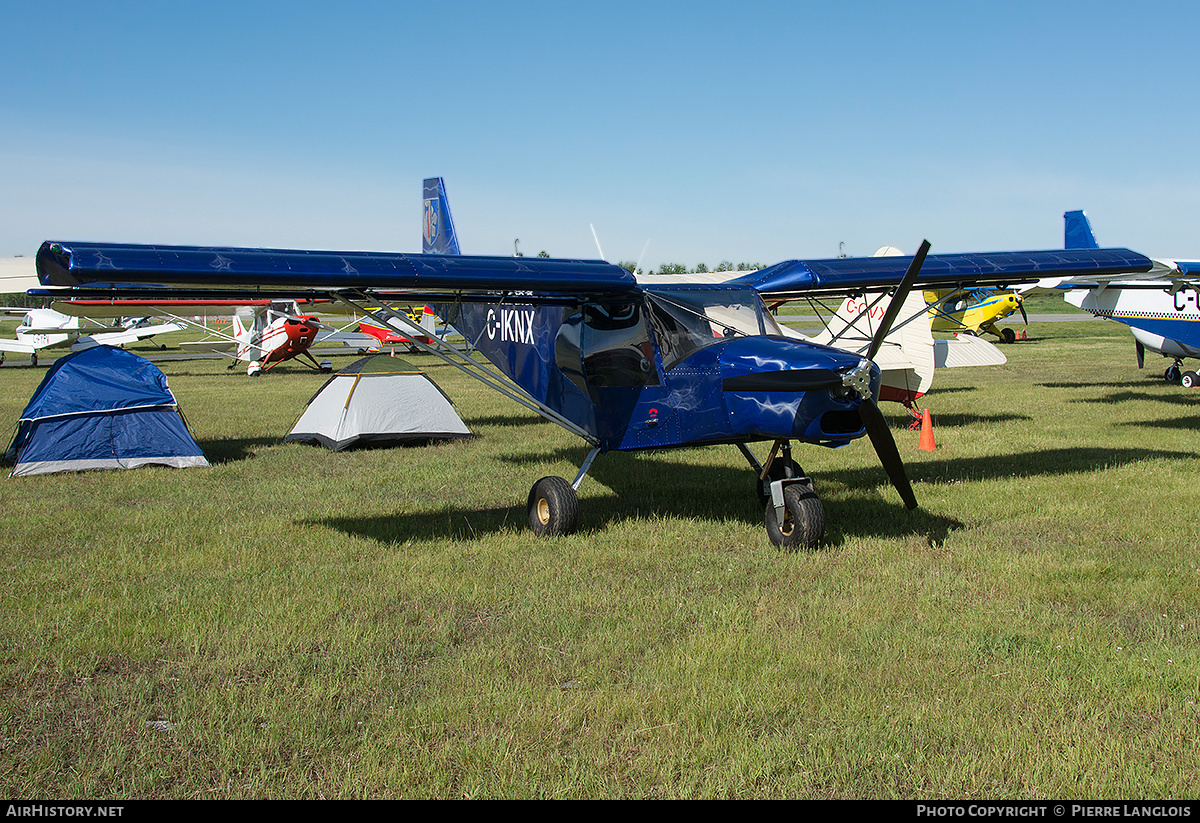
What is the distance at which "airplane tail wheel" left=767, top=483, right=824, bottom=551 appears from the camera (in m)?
7.02

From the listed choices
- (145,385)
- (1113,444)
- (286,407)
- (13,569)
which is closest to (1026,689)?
(13,569)

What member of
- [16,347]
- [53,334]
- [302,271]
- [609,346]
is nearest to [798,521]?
[609,346]

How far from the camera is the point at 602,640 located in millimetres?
5172

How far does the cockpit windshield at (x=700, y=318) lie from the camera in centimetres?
764

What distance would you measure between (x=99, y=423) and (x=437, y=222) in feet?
19.9

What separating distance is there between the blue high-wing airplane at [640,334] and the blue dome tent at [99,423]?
4126 mm

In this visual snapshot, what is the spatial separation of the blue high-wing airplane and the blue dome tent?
4126 mm

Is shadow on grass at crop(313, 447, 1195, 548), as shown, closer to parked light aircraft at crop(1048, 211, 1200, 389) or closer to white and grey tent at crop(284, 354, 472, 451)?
white and grey tent at crop(284, 354, 472, 451)

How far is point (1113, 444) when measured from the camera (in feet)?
40.3

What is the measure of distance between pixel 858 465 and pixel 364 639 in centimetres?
764

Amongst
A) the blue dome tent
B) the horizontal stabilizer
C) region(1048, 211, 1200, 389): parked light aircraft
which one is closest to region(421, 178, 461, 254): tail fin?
the blue dome tent

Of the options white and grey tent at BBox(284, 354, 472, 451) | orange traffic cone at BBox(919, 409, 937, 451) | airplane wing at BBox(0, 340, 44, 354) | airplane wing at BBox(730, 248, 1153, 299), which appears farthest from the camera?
airplane wing at BBox(0, 340, 44, 354)

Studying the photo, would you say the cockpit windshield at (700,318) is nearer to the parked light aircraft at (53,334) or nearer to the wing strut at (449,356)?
the wing strut at (449,356)

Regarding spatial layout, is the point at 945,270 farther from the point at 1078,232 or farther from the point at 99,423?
the point at 1078,232
